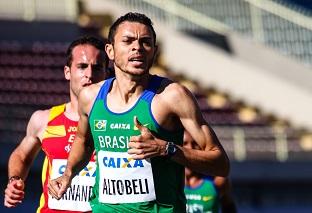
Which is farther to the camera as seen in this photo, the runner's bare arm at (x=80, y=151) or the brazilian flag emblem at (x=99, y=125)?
the runner's bare arm at (x=80, y=151)

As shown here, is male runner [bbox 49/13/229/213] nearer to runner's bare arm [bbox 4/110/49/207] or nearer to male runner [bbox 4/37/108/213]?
male runner [bbox 4/37/108/213]

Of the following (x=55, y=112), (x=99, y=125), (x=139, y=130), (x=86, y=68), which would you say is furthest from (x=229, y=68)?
(x=139, y=130)

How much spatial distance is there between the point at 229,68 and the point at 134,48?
17.5 metres

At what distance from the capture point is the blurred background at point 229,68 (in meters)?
18.4

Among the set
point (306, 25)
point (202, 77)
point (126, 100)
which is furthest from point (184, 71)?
point (126, 100)

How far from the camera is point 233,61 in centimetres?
2245

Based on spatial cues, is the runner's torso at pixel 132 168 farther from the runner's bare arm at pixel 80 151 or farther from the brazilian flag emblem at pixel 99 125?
the runner's bare arm at pixel 80 151

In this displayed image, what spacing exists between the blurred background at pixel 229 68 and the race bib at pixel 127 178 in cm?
1143

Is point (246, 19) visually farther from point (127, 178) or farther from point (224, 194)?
point (127, 178)

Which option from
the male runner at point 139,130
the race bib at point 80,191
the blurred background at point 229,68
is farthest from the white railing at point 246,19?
the male runner at point 139,130

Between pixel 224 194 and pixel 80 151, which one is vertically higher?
pixel 80 151

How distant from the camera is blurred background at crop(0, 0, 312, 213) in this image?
60.4 ft

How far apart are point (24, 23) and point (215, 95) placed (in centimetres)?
478

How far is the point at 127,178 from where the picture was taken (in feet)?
17.0
